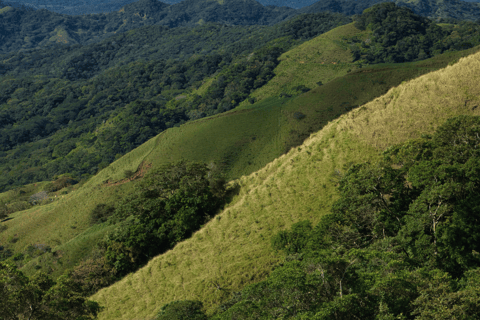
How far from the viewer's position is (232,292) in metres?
24.2

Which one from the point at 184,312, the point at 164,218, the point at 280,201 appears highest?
the point at 280,201

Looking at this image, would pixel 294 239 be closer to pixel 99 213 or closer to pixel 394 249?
pixel 394 249

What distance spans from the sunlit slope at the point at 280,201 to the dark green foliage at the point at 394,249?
4175mm

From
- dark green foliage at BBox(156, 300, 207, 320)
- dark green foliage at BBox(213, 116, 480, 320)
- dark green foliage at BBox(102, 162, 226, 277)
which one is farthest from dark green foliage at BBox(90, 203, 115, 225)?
dark green foliage at BBox(213, 116, 480, 320)

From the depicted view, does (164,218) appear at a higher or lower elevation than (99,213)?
higher

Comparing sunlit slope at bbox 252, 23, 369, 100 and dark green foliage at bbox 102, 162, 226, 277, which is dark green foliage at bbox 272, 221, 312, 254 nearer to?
dark green foliage at bbox 102, 162, 226, 277

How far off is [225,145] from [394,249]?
72.4 metres

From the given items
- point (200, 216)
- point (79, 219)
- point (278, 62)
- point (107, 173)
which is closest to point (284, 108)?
point (107, 173)

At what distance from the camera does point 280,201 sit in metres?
30.6

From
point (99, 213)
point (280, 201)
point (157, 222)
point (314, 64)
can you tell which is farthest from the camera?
point (314, 64)

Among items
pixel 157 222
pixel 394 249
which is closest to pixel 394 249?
pixel 394 249

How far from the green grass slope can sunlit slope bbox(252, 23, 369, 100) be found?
5932 centimetres

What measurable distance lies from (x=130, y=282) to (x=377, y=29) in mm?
199583

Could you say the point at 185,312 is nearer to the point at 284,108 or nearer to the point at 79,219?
the point at 79,219
